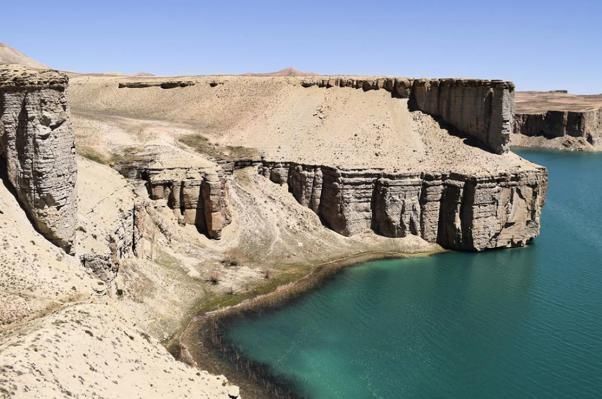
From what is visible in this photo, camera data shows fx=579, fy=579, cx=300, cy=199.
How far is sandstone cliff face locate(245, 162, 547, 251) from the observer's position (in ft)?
187

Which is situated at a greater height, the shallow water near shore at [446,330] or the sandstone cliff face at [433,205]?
the sandstone cliff face at [433,205]

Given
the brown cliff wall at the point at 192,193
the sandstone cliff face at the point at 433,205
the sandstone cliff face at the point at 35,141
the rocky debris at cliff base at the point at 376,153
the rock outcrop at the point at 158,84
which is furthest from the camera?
the rock outcrop at the point at 158,84

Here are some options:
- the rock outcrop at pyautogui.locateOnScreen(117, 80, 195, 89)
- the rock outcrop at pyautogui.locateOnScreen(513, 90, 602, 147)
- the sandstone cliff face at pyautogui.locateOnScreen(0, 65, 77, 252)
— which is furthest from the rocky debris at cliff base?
the rock outcrop at pyautogui.locateOnScreen(513, 90, 602, 147)

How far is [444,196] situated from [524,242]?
949cm

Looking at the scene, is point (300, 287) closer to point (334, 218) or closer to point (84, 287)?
point (334, 218)

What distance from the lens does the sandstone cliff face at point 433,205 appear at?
5712 cm

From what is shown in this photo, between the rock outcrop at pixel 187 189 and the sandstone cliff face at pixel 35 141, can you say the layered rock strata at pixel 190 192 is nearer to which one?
the rock outcrop at pixel 187 189

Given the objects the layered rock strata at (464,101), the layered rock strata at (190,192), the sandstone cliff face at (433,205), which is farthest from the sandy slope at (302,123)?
the layered rock strata at (190,192)

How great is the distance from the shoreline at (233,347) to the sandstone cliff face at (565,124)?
126746mm

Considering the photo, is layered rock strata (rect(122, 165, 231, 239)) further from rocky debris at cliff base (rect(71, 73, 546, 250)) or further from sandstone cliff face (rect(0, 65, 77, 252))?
sandstone cliff face (rect(0, 65, 77, 252))

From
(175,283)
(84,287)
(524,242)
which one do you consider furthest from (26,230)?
(524,242)

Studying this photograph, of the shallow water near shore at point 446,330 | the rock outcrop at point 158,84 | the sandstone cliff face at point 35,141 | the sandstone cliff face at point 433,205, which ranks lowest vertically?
the shallow water near shore at point 446,330

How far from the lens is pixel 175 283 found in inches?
1672

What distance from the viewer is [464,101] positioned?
67375 millimetres
